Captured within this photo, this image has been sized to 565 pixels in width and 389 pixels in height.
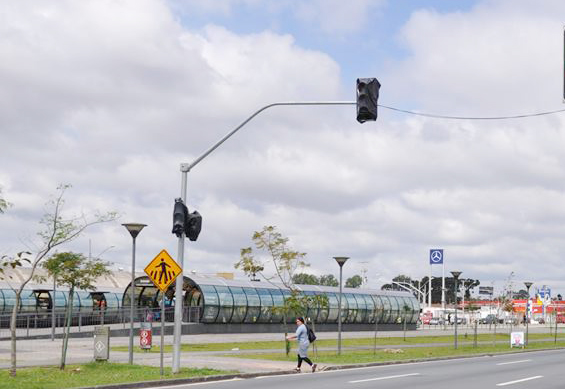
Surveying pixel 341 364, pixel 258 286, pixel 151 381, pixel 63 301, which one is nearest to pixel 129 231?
pixel 151 381

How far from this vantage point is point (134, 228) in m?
25.6

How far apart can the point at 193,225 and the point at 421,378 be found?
7.41m

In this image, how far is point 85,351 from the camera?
3588 centimetres

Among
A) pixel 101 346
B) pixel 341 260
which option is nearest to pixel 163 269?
pixel 101 346

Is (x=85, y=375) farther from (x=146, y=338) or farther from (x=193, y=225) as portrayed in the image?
(x=146, y=338)

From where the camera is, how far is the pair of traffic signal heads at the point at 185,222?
23.5 metres

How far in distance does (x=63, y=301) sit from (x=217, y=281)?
967cm

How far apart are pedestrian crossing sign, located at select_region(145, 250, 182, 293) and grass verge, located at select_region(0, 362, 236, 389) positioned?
2.32 metres

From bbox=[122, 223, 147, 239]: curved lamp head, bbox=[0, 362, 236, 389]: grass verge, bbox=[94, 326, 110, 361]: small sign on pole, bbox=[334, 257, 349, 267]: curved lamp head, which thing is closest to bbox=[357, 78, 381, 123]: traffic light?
bbox=[0, 362, 236, 389]: grass verge

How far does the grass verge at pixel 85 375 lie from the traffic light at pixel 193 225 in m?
3.52

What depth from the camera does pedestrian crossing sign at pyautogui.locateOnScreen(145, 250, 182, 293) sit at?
74.9 ft

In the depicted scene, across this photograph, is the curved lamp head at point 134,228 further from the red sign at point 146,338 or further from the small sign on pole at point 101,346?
the red sign at point 146,338

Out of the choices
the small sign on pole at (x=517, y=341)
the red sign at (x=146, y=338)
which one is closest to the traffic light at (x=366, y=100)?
the red sign at (x=146, y=338)

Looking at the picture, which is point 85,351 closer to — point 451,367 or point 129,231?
point 129,231
